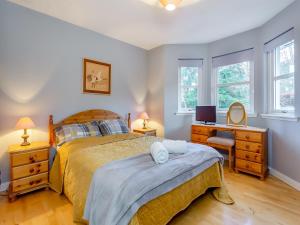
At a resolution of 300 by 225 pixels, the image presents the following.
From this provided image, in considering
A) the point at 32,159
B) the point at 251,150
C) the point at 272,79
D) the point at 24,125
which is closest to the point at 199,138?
the point at 251,150

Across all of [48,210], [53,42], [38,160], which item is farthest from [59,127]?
[53,42]

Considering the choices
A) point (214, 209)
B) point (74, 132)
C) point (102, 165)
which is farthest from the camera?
point (74, 132)

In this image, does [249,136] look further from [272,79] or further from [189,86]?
[189,86]

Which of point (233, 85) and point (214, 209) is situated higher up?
point (233, 85)

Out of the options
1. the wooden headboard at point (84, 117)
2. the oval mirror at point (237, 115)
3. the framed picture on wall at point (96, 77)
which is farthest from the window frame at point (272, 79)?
the framed picture on wall at point (96, 77)

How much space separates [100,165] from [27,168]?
1251mm

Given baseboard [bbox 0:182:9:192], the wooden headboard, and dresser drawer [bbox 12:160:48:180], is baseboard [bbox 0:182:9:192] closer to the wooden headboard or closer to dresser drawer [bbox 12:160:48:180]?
dresser drawer [bbox 12:160:48:180]

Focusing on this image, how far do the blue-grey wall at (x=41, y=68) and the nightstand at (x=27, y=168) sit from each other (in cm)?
41

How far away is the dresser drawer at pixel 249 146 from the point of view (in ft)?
8.80

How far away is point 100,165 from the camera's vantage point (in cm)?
154

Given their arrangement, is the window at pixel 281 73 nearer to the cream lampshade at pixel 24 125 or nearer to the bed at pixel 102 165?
the bed at pixel 102 165

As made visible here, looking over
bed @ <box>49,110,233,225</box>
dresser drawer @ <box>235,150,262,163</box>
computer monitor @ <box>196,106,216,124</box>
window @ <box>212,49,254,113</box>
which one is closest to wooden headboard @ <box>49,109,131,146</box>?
bed @ <box>49,110,233,225</box>

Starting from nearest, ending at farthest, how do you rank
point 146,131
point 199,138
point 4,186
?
point 4,186 < point 199,138 < point 146,131

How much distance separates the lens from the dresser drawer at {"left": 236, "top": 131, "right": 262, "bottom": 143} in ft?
A: 8.82
